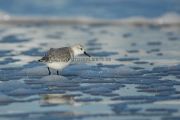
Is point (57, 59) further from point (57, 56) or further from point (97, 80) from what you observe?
point (97, 80)

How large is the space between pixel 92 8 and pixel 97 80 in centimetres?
1401

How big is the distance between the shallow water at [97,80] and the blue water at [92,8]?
5.72 meters

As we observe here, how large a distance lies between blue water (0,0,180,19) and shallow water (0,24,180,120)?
572cm

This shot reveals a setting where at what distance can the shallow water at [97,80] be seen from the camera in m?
8.21

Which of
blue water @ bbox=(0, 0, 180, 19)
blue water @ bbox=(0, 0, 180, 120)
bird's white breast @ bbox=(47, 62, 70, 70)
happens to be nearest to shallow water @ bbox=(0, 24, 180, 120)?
blue water @ bbox=(0, 0, 180, 120)

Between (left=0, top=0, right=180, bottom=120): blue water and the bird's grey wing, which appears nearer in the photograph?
(left=0, top=0, right=180, bottom=120): blue water

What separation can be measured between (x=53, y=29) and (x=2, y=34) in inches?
83.7

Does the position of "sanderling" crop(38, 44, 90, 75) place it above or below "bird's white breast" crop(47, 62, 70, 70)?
above

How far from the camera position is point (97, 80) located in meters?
10.5

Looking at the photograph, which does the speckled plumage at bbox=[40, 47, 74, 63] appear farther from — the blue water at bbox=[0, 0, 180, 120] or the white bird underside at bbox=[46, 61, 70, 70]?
the blue water at bbox=[0, 0, 180, 120]

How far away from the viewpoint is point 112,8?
79.3ft

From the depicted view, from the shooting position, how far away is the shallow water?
821 cm

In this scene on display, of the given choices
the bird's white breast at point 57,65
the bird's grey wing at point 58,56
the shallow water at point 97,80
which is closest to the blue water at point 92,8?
the shallow water at point 97,80

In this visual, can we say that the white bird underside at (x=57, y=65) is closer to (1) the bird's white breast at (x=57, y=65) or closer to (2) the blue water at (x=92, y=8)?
(1) the bird's white breast at (x=57, y=65)
